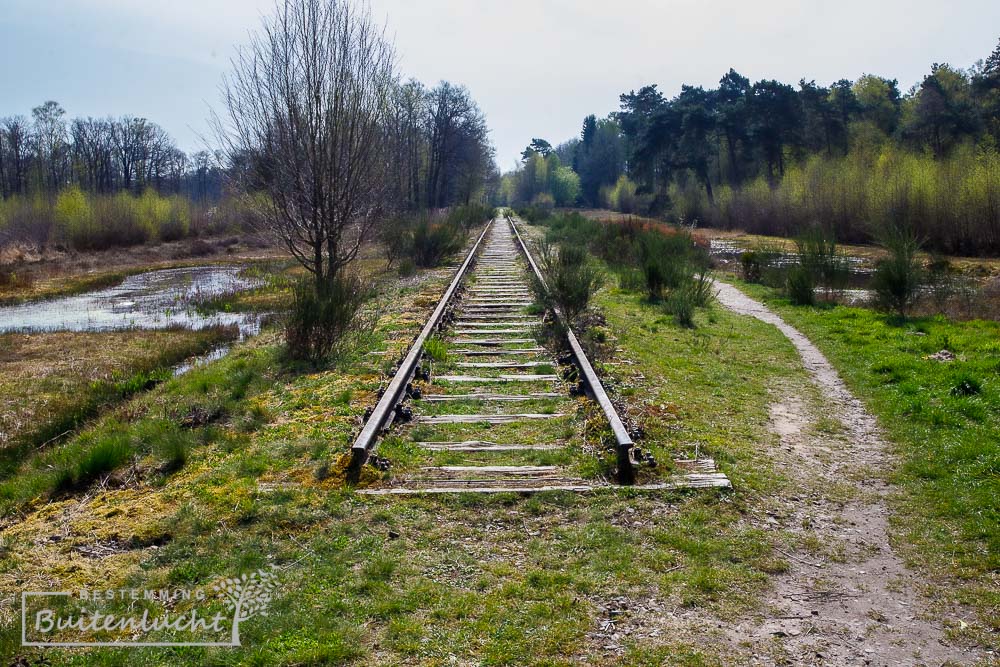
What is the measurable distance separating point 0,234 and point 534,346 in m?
36.9

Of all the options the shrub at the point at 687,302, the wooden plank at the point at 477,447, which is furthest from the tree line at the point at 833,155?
the wooden plank at the point at 477,447

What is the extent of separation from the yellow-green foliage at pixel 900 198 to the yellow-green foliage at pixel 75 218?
3487 cm

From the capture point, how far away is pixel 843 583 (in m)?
3.70

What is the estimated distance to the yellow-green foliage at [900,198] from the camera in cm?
2414

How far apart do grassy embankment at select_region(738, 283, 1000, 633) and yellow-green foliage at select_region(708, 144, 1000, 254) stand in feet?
31.2

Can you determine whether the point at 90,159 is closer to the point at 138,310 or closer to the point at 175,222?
the point at 175,222

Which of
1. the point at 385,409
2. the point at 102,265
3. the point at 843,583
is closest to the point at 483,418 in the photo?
the point at 385,409

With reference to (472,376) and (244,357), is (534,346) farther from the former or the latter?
(244,357)

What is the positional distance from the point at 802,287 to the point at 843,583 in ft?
38.0

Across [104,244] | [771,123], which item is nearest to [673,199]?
[771,123]

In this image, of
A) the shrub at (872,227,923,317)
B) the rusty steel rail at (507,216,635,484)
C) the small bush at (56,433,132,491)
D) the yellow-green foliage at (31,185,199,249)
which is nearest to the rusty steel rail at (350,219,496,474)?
the rusty steel rail at (507,216,635,484)

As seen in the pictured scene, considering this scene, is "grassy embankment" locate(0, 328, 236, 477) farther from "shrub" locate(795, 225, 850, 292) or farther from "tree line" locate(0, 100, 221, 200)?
"tree line" locate(0, 100, 221, 200)

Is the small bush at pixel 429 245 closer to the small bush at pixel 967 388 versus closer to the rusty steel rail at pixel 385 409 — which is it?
the rusty steel rail at pixel 385 409

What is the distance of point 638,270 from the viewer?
1656 cm
